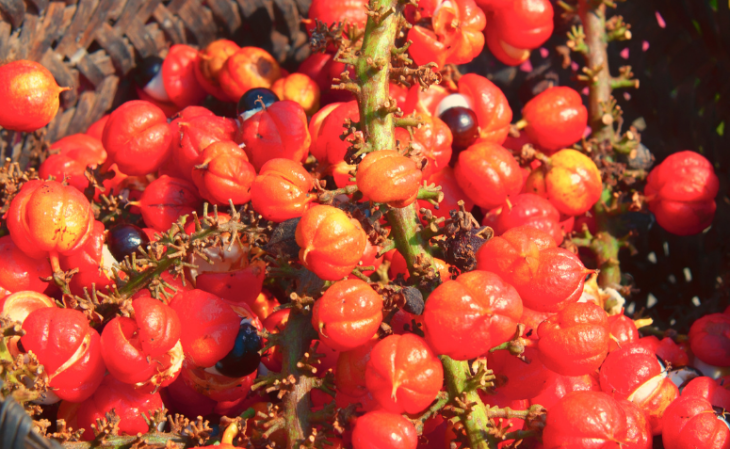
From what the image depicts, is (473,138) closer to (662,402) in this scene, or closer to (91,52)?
(662,402)

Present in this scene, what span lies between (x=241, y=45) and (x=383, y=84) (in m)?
2.23

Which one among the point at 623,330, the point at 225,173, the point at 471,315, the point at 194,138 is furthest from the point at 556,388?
the point at 194,138

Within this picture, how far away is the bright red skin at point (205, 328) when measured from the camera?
2348 millimetres

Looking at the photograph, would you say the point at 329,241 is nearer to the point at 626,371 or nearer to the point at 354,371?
the point at 354,371

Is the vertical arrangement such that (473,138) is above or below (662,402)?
above

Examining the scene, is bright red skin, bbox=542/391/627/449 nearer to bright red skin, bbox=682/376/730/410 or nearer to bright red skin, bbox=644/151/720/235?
bright red skin, bbox=682/376/730/410

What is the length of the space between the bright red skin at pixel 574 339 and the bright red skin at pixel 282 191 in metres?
1.04

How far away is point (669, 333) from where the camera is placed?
2.94 meters

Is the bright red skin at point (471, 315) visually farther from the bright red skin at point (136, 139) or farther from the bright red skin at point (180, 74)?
the bright red skin at point (180, 74)

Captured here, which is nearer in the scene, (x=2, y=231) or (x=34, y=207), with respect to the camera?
(x=34, y=207)

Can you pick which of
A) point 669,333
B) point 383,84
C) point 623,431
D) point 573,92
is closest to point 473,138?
point 573,92

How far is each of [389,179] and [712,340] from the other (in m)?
1.84

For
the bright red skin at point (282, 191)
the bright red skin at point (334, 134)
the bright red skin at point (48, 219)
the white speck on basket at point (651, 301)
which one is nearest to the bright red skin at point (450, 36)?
the bright red skin at point (334, 134)

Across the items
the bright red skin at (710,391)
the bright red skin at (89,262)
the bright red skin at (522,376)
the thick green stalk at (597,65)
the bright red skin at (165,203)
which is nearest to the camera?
the bright red skin at (522,376)
